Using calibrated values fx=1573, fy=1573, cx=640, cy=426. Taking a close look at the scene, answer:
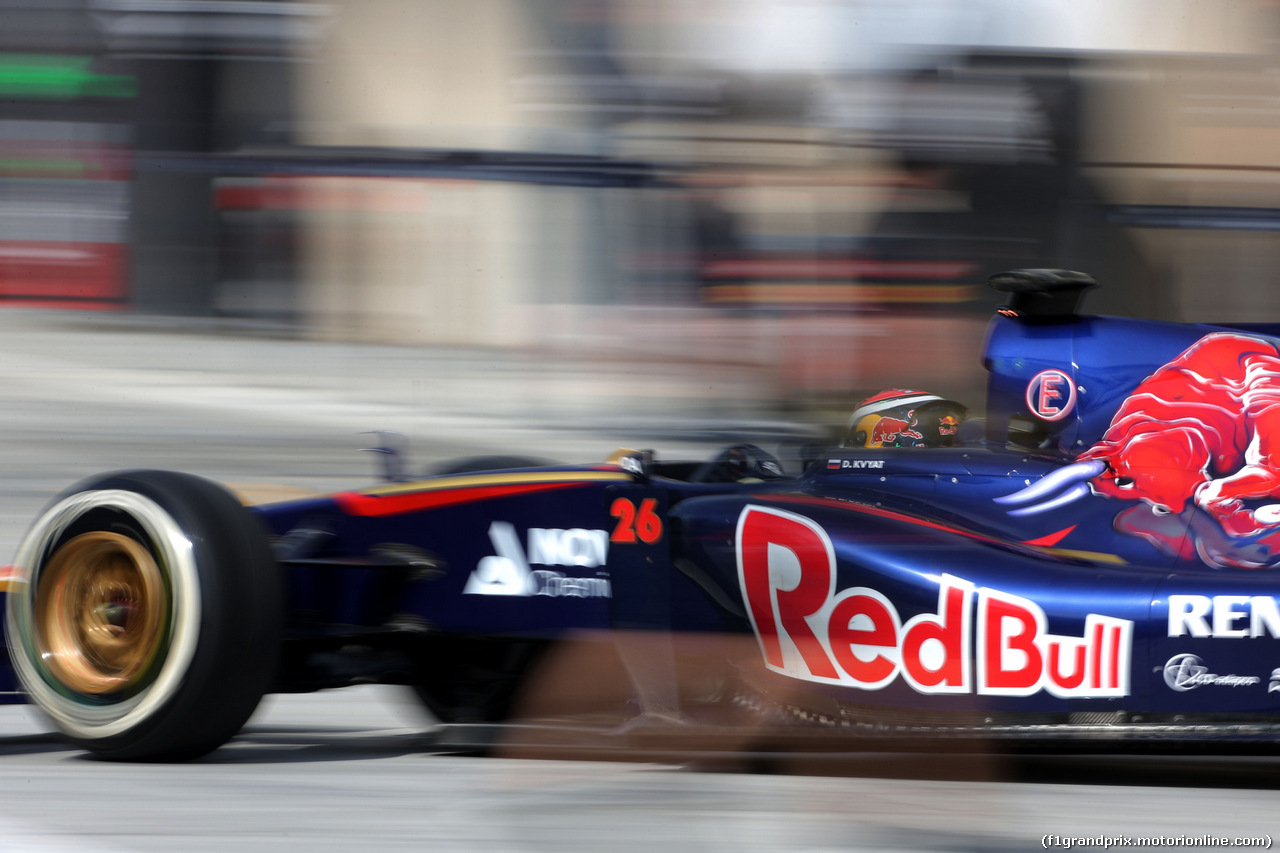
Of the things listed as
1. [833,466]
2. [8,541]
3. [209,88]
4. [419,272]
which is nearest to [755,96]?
[419,272]

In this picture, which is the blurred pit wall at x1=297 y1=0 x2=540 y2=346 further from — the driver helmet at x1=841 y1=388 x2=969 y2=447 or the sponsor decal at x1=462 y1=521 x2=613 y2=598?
the sponsor decal at x1=462 y1=521 x2=613 y2=598

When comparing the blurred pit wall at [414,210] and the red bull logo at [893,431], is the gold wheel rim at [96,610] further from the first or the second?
the blurred pit wall at [414,210]

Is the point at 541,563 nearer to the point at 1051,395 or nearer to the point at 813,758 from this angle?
the point at 813,758

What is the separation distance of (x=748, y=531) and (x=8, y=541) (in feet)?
18.5

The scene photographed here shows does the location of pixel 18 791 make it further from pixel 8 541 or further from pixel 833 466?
pixel 8 541

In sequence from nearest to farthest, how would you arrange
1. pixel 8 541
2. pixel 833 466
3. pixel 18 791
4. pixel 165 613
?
pixel 18 791
pixel 165 613
pixel 833 466
pixel 8 541

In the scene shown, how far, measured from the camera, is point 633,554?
355cm

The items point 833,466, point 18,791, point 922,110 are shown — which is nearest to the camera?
point 18,791

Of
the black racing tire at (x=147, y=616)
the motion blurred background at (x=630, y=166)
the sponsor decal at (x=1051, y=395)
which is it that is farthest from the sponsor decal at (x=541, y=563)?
the motion blurred background at (x=630, y=166)

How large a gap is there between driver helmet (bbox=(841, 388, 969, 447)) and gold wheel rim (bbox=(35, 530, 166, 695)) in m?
1.76

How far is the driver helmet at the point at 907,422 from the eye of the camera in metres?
3.95

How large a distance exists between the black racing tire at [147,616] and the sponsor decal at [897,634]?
1099mm

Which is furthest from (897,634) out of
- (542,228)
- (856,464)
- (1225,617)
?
(542,228)

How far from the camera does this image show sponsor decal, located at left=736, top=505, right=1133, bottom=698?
321 centimetres
